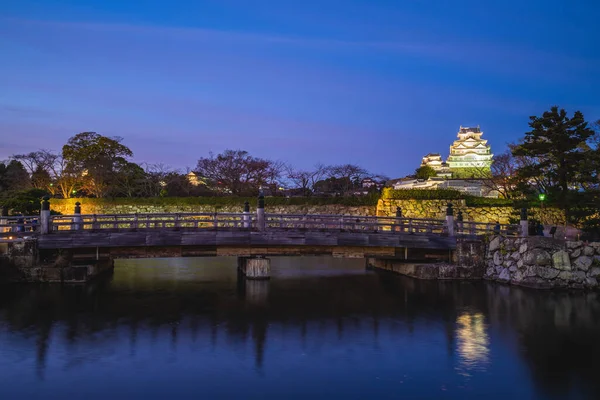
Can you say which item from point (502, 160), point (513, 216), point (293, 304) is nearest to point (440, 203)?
point (513, 216)

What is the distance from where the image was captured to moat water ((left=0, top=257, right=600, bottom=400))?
33.8ft

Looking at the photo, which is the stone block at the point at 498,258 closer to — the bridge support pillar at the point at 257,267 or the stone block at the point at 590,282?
the stone block at the point at 590,282

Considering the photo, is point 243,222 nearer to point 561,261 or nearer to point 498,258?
point 498,258

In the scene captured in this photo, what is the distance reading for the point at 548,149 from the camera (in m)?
28.1

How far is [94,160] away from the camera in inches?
1892

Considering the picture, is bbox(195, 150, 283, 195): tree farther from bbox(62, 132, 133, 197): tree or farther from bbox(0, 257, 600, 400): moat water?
bbox(0, 257, 600, 400): moat water

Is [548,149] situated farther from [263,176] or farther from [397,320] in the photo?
[263,176]

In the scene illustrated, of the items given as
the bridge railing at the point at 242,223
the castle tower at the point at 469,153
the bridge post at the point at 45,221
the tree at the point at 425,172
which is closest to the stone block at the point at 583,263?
the bridge railing at the point at 242,223

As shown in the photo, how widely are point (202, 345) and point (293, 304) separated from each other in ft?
17.4

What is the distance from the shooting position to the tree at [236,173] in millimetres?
48594

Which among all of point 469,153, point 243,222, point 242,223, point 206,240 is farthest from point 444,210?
point 469,153

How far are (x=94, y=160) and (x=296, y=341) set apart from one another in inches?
1551

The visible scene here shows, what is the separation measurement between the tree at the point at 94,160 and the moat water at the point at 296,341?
90.9 ft

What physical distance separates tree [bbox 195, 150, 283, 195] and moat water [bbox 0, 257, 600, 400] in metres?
27.1
